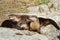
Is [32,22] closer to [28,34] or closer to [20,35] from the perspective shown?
[28,34]

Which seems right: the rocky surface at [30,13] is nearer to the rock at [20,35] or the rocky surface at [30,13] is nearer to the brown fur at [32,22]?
the rock at [20,35]

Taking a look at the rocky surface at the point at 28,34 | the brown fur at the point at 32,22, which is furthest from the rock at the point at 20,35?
the brown fur at the point at 32,22

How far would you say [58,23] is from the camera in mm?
9648

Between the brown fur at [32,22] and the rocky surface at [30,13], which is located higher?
the brown fur at [32,22]

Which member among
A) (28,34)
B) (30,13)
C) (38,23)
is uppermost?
(38,23)

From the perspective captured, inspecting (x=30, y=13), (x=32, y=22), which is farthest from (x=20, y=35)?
(x=30, y=13)

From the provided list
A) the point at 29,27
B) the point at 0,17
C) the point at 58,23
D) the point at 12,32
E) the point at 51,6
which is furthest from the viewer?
the point at 51,6

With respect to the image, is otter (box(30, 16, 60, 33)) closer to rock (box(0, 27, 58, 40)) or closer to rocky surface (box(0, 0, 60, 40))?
rocky surface (box(0, 0, 60, 40))

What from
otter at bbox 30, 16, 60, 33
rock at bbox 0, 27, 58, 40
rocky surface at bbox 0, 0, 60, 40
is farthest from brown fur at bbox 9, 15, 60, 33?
rock at bbox 0, 27, 58, 40

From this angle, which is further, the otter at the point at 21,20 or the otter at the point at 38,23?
the otter at the point at 21,20

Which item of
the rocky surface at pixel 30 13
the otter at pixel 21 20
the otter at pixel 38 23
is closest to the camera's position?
the rocky surface at pixel 30 13

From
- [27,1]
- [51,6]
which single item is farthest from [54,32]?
[27,1]

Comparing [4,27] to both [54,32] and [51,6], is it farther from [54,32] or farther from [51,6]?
[51,6]

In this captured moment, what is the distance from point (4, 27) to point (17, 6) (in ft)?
14.4
